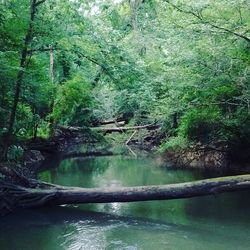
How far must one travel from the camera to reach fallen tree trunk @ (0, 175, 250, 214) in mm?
8734

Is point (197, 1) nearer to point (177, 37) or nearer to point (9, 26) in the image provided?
point (177, 37)

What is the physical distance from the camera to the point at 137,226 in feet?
27.7

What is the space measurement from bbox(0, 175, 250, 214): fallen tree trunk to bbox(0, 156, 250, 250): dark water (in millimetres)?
288

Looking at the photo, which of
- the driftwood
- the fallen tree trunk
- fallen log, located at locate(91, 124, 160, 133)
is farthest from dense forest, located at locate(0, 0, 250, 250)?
the driftwood

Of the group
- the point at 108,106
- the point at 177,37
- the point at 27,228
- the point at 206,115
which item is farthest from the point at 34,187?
the point at 108,106

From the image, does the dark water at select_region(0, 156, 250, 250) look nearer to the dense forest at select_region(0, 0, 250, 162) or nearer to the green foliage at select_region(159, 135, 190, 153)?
the dense forest at select_region(0, 0, 250, 162)

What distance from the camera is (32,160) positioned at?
1725 centimetres

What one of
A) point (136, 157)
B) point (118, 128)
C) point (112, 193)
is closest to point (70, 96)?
point (136, 157)

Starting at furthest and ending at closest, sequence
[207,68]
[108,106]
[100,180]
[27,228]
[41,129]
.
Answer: [108,106] < [41,129] < [100,180] < [207,68] < [27,228]

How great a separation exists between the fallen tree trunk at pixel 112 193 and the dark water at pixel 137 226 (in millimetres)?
288

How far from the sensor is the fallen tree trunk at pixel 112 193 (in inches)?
344

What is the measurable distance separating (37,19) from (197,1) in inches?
183

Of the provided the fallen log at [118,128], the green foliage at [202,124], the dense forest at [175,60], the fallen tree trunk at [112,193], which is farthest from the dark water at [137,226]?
the fallen log at [118,128]

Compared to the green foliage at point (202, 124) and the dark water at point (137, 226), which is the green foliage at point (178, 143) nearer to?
the green foliage at point (202, 124)
